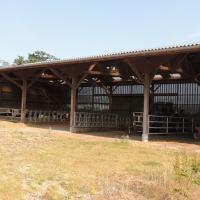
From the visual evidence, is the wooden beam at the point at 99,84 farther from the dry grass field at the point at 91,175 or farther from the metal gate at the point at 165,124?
the dry grass field at the point at 91,175

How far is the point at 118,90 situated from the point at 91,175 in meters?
18.3

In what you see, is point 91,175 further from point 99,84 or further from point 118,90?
point 118,90

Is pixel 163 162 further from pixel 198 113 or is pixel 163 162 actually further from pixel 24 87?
pixel 24 87

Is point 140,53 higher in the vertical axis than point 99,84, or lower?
higher

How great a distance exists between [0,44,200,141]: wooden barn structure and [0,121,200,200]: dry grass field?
190 inches

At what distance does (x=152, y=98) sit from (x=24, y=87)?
7.63 m

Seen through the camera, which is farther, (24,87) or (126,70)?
(24,87)

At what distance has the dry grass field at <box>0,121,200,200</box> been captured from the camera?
766 cm

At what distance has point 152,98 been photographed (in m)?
24.2

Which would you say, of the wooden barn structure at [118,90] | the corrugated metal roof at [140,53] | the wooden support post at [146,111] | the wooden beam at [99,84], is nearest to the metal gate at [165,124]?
the wooden barn structure at [118,90]

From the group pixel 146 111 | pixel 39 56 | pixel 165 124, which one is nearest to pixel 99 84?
pixel 165 124

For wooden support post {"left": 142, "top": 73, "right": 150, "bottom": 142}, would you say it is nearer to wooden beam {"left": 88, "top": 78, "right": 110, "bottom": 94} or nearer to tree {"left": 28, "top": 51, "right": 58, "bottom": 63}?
wooden beam {"left": 88, "top": 78, "right": 110, "bottom": 94}

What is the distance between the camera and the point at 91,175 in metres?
8.90

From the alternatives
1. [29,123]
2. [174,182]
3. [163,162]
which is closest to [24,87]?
[29,123]
